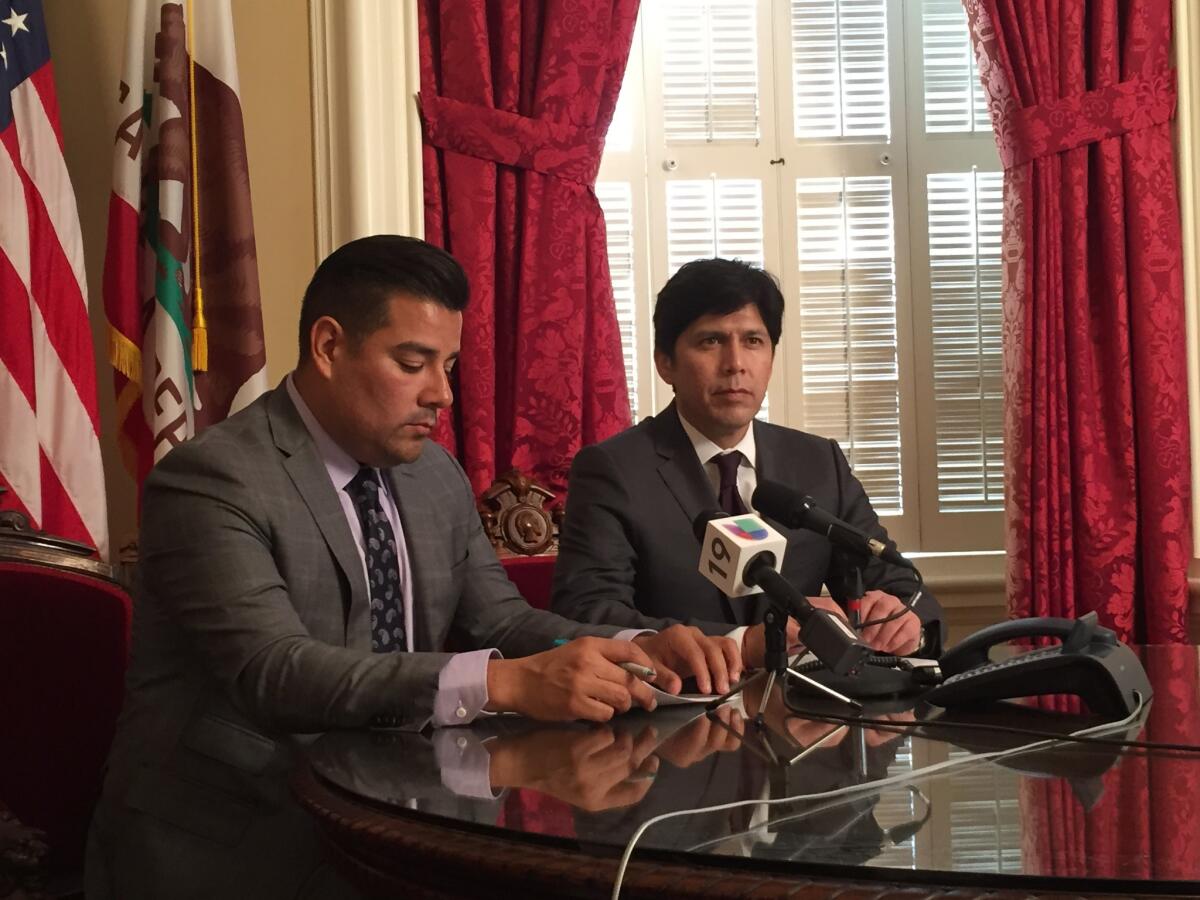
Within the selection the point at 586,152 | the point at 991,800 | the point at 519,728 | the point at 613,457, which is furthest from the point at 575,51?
the point at 991,800

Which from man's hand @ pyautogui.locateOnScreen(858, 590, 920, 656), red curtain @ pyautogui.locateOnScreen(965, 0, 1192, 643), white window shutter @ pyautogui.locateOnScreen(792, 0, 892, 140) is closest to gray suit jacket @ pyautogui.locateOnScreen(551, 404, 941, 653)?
man's hand @ pyautogui.locateOnScreen(858, 590, 920, 656)

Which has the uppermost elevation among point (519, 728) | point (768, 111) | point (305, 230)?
point (768, 111)

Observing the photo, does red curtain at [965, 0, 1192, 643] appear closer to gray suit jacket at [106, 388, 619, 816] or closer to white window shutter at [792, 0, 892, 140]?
white window shutter at [792, 0, 892, 140]

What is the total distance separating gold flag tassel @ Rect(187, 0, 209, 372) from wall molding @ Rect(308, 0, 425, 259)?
1.08 ft

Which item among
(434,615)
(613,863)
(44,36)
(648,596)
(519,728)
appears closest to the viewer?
(613,863)

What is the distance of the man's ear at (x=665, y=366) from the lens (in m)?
3.01

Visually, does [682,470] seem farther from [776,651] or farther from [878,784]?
[878,784]

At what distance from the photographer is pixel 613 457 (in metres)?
2.83

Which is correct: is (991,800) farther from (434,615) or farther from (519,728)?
(434,615)

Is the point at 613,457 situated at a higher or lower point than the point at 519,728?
higher

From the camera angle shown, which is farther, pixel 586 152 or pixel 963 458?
pixel 963 458

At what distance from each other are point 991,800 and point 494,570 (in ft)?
3.93

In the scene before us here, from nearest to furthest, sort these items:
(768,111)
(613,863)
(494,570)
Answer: (613,863)
(494,570)
(768,111)

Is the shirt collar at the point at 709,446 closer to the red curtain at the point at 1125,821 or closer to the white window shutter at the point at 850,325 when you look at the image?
the white window shutter at the point at 850,325
